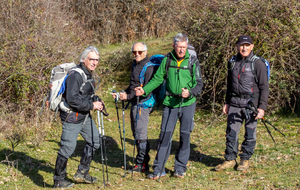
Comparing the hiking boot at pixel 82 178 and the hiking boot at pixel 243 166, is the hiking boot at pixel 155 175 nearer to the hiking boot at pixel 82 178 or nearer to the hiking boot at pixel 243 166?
the hiking boot at pixel 82 178

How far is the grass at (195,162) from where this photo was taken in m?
5.38

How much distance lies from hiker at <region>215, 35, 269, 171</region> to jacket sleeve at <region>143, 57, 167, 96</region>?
1158 millimetres

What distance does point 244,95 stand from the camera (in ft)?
18.2

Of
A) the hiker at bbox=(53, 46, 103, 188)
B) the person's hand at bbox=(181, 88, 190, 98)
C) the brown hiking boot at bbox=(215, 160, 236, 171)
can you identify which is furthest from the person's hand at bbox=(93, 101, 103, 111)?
the brown hiking boot at bbox=(215, 160, 236, 171)

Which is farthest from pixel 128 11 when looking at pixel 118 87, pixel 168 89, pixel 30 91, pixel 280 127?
pixel 168 89

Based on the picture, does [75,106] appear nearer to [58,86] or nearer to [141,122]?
[58,86]

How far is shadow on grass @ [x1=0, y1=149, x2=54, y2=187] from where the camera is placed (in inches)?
229

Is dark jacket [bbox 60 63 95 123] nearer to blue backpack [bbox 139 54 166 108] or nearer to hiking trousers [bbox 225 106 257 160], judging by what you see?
blue backpack [bbox 139 54 166 108]

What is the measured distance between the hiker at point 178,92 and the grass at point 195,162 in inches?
17.1

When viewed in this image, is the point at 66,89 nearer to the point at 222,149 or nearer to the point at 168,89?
the point at 168,89

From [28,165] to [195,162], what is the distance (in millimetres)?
3219

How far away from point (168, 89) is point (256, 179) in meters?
2.01

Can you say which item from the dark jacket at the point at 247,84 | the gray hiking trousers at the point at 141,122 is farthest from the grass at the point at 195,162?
the dark jacket at the point at 247,84

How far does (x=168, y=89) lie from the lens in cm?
548
